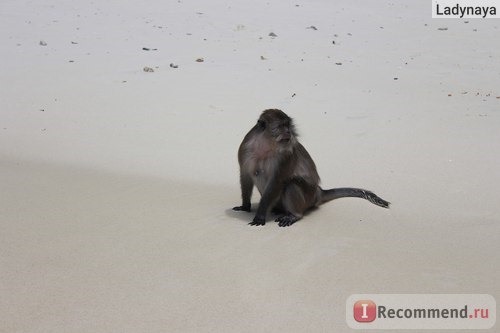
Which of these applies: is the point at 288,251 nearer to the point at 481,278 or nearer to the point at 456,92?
the point at 481,278

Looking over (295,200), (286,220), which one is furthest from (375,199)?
(286,220)

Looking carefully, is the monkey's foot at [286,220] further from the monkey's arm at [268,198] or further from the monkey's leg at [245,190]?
the monkey's leg at [245,190]

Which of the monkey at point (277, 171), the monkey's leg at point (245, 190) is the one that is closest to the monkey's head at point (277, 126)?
the monkey at point (277, 171)

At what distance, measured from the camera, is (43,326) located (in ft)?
8.70

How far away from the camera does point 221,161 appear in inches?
259

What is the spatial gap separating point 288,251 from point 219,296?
0.87 m

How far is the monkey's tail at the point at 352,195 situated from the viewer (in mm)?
5176

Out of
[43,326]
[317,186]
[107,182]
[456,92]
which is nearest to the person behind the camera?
[43,326]

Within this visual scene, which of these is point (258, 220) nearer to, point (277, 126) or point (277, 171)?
point (277, 171)

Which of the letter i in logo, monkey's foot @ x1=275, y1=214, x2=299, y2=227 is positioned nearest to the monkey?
monkey's foot @ x1=275, y1=214, x2=299, y2=227

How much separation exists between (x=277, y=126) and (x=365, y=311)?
2004 millimetres

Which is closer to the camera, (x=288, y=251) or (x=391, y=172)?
(x=288, y=251)

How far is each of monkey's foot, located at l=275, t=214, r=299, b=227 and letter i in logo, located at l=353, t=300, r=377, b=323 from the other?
1553 millimetres

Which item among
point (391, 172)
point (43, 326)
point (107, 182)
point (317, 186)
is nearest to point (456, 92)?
point (391, 172)
